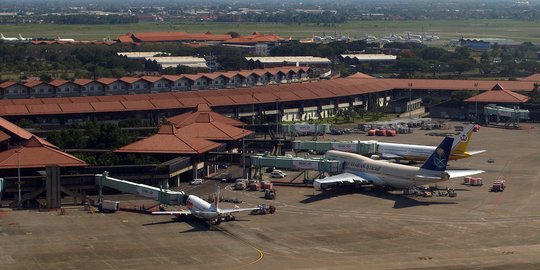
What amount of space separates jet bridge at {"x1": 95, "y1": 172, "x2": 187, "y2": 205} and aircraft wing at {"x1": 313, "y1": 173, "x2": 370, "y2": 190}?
41.9 feet

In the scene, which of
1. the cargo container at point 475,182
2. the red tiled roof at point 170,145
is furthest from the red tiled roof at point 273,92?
the cargo container at point 475,182

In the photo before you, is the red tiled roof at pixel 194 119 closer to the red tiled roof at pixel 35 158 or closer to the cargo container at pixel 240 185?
the cargo container at pixel 240 185

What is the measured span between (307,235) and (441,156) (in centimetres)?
1733

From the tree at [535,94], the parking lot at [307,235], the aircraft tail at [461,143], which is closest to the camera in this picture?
the parking lot at [307,235]

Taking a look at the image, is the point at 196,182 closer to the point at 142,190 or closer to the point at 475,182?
the point at 142,190

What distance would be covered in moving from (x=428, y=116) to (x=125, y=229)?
8756cm

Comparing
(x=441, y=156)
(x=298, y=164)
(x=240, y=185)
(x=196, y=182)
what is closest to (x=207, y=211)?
(x=240, y=185)

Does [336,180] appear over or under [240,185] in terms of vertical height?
over

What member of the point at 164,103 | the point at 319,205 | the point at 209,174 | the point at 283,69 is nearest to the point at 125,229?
the point at 319,205

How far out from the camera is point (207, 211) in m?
80.2

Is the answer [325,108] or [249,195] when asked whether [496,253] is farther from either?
[325,108]

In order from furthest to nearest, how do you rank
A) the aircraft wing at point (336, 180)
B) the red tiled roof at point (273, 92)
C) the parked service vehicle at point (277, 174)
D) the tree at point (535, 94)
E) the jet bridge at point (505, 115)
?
the tree at point (535, 94)
the jet bridge at point (505, 115)
the red tiled roof at point (273, 92)
the parked service vehicle at point (277, 174)
the aircraft wing at point (336, 180)

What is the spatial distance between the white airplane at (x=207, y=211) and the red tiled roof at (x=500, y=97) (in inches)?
3243

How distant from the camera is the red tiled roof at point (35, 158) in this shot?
302 ft
